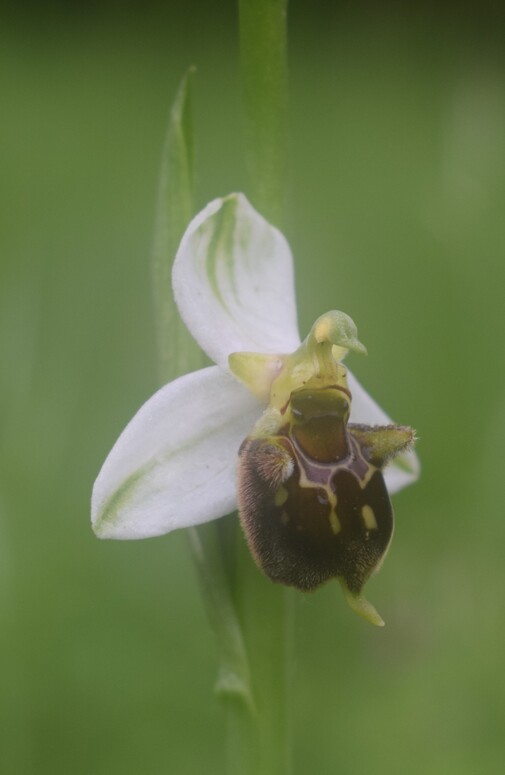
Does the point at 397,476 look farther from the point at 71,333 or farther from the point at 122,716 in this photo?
the point at 71,333

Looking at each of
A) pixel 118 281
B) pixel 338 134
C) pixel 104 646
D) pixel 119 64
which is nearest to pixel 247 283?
pixel 104 646

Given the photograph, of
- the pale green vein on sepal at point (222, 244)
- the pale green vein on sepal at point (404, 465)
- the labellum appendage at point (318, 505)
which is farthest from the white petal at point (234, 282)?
the pale green vein on sepal at point (404, 465)

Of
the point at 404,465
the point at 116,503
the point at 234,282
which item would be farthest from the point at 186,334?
the point at 404,465

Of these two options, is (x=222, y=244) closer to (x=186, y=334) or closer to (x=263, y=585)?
(x=186, y=334)

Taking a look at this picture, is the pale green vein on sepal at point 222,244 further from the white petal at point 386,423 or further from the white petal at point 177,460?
the white petal at point 386,423

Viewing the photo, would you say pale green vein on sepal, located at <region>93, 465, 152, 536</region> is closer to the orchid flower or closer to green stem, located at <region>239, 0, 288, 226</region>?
the orchid flower

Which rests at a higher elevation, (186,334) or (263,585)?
(186,334)
